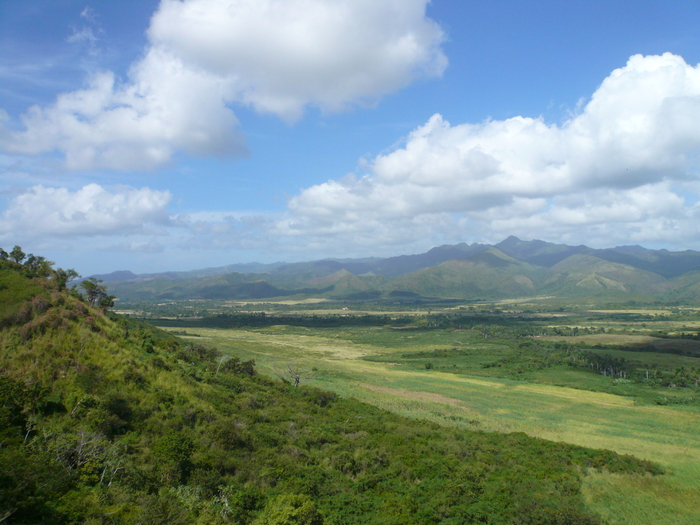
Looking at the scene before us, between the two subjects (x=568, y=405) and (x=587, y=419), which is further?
(x=568, y=405)

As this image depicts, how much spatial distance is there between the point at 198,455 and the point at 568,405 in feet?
165

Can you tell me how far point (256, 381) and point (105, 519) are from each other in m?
28.9

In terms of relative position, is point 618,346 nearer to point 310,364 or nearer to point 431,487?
point 310,364

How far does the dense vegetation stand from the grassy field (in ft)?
8.93

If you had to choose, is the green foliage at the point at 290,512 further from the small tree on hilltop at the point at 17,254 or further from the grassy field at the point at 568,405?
the small tree on hilltop at the point at 17,254

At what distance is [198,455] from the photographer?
19.0 m

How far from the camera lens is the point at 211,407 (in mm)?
25797

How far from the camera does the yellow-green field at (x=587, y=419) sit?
2158 centimetres

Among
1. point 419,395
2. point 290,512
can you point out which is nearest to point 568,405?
point 419,395

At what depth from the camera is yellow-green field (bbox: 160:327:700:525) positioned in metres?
21.6

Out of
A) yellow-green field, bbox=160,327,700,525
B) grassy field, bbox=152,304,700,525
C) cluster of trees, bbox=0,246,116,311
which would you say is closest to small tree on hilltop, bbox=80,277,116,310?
cluster of trees, bbox=0,246,116,311

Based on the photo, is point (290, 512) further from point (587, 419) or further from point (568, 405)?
point (568, 405)

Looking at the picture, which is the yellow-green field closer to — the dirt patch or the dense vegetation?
the dirt patch

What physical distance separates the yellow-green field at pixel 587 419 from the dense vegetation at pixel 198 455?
7.79ft
